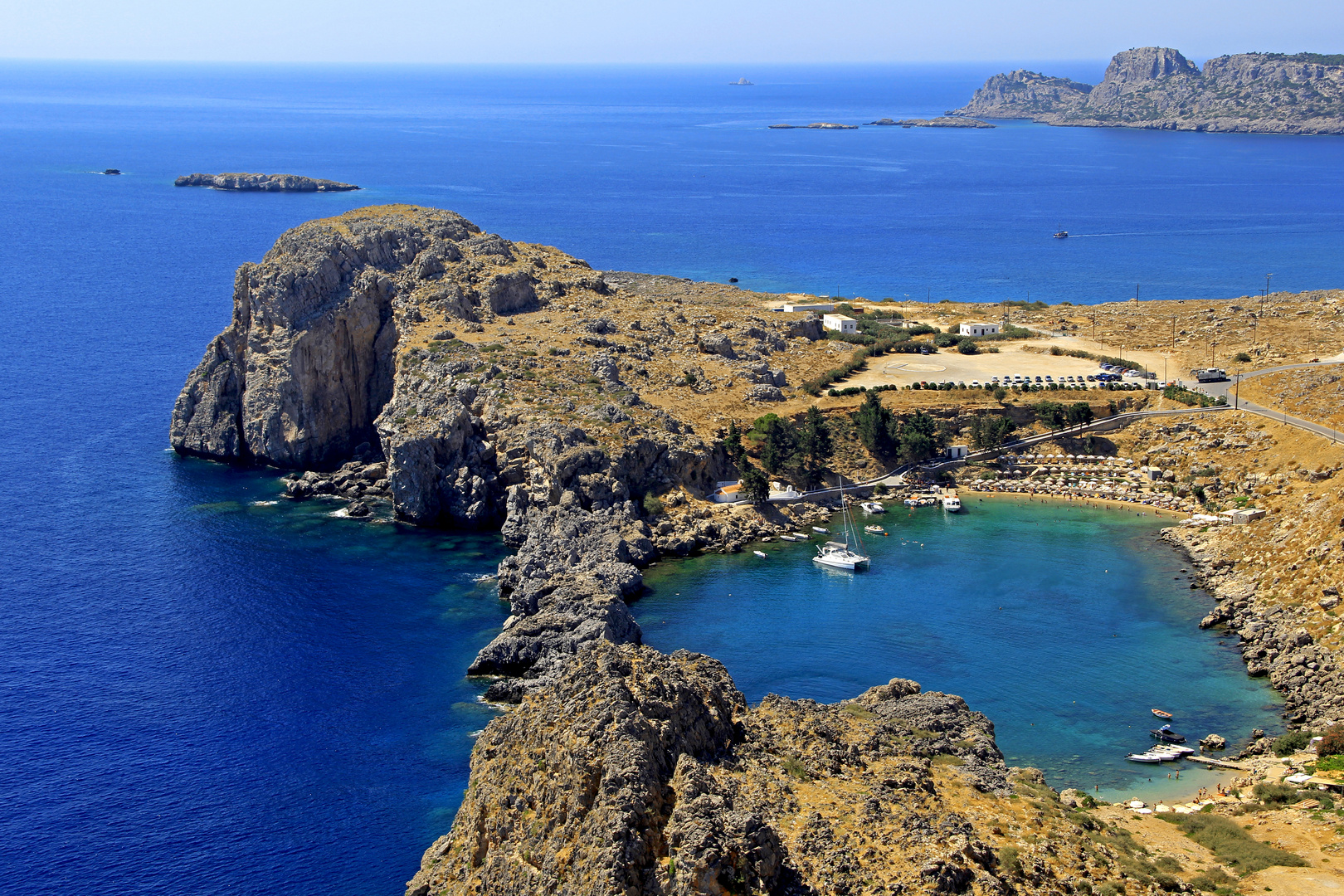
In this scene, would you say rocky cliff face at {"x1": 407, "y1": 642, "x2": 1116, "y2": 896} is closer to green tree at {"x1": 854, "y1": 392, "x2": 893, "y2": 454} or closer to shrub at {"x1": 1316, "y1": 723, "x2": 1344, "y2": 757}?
shrub at {"x1": 1316, "y1": 723, "x2": 1344, "y2": 757}

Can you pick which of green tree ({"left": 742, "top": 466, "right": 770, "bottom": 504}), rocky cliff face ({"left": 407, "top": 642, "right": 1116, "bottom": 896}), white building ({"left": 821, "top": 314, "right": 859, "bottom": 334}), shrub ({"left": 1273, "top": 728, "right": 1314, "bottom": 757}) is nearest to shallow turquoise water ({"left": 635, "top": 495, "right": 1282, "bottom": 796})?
shrub ({"left": 1273, "top": 728, "right": 1314, "bottom": 757})

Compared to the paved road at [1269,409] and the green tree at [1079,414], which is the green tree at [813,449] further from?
the paved road at [1269,409]

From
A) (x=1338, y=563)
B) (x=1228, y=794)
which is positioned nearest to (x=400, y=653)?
(x=1228, y=794)

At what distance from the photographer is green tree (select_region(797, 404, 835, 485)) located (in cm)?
8550

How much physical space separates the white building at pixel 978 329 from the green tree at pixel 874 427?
25949mm

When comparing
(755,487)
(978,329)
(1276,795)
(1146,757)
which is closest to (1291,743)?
(1146,757)

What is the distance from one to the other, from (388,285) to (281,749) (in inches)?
→ 1977

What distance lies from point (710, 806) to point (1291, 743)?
3214 cm

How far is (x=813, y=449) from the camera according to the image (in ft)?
282

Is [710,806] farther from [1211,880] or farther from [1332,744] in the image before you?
[1332,744]

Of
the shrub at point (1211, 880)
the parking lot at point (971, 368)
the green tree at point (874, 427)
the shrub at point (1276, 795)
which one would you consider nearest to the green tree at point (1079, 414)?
the parking lot at point (971, 368)

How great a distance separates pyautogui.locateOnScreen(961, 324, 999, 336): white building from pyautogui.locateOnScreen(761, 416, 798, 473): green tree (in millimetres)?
32447

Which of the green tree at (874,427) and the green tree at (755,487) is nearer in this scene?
the green tree at (755,487)

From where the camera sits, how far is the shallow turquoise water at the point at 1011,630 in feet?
178
